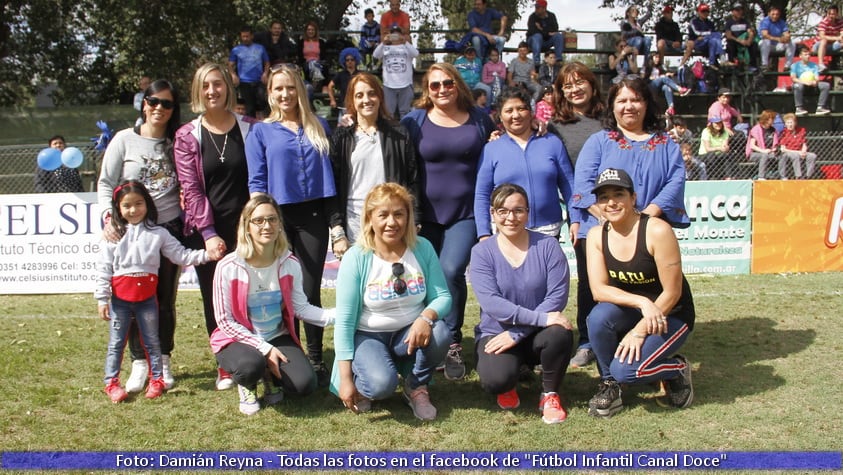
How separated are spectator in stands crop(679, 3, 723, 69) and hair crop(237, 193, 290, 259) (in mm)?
13686

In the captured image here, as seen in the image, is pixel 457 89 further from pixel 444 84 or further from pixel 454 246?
pixel 454 246

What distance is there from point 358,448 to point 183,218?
1923mm

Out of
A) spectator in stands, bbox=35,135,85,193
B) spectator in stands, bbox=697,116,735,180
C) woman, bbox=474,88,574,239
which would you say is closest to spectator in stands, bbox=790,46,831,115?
spectator in stands, bbox=697,116,735,180

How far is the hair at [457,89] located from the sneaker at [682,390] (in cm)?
193

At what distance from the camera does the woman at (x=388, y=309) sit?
382cm

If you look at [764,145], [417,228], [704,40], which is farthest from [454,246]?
[704,40]

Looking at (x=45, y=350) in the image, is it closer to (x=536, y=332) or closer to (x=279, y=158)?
(x=279, y=158)

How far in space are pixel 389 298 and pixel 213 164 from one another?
135cm

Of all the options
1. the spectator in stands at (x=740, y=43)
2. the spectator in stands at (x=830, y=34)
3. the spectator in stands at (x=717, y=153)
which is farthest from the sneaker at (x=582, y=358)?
the spectator in stands at (x=830, y=34)

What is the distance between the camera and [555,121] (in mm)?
4848

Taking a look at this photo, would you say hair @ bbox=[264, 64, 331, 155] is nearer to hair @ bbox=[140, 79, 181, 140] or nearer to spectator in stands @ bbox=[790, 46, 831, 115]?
hair @ bbox=[140, 79, 181, 140]

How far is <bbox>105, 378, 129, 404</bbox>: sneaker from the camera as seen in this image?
4229 mm

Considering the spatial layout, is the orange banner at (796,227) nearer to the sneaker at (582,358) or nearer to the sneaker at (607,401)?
the sneaker at (582,358)

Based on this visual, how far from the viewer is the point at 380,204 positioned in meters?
3.83
